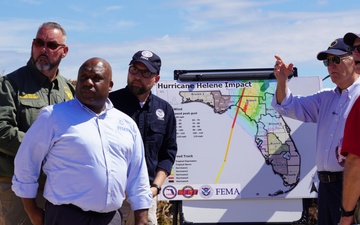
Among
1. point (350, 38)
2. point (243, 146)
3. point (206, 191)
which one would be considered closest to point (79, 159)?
point (350, 38)

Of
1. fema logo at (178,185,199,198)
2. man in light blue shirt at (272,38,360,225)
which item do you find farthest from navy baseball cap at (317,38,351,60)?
fema logo at (178,185,199,198)

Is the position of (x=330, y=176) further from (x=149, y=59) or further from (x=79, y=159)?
(x=79, y=159)

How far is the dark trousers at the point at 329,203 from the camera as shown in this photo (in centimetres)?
580

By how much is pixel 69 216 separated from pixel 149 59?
1905mm

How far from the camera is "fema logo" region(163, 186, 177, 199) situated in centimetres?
785

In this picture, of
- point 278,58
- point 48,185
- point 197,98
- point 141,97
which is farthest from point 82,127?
point 197,98

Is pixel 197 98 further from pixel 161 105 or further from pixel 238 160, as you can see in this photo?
pixel 161 105

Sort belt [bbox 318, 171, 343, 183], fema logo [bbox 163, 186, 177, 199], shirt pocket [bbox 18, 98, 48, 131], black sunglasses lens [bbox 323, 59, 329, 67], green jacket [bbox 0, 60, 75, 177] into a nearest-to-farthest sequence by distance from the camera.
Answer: green jacket [bbox 0, 60, 75, 177], shirt pocket [bbox 18, 98, 48, 131], belt [bbox 318, 171, 343, 183], black sunglasses lens [bbox 323, 59, 329, 67], fema logo [bbox 163, 186, 177, 199]

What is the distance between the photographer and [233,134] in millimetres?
8070

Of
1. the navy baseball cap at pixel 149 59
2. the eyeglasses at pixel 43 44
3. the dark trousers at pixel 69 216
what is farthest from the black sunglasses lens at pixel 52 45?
the dark trousers at pixel 69 216

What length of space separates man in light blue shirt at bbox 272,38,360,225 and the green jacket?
2.10 m

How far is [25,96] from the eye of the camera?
510 centimetres

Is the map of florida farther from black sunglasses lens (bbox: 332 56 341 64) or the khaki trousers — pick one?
the khaki trousers

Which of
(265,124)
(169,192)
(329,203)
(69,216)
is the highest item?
(265,124)
